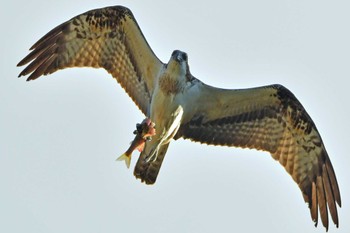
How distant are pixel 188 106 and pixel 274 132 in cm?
146

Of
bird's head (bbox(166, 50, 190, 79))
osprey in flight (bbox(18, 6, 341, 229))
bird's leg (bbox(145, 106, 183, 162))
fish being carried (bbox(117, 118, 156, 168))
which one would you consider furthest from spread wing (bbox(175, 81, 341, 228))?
fish being carried (bbox(117, 118, 156, 168))

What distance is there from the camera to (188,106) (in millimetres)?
13820

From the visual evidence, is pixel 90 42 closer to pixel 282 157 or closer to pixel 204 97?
pixel 204 97

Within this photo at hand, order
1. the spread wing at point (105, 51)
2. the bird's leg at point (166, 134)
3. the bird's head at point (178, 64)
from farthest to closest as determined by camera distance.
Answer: the spread wing at point (105, 51) < the bird's leg at point (166, 134) < the bird's head at point (178, 64)

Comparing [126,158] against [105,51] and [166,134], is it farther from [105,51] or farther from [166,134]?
[105,51]

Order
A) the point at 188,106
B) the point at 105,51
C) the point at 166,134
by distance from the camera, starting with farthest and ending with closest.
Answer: the point at 105,51
the point at 188,106
the point at 166,134

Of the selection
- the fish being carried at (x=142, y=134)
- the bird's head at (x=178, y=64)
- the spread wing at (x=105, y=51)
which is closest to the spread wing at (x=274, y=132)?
the bird's head at (x=178, y=64)

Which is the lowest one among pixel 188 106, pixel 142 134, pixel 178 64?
pixel 142 134

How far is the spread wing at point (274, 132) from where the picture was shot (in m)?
13.9

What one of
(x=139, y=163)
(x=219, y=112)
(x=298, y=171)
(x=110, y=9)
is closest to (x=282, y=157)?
(x=298, y=171)

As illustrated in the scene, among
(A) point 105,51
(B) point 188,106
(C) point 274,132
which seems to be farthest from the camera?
(A) point 105,51

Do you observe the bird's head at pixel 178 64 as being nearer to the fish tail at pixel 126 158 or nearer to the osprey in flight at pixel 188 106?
the osprey in flight at pixel 188 106

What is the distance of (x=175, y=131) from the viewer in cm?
1395

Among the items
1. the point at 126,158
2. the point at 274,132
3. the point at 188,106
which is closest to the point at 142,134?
the point at 126,158
